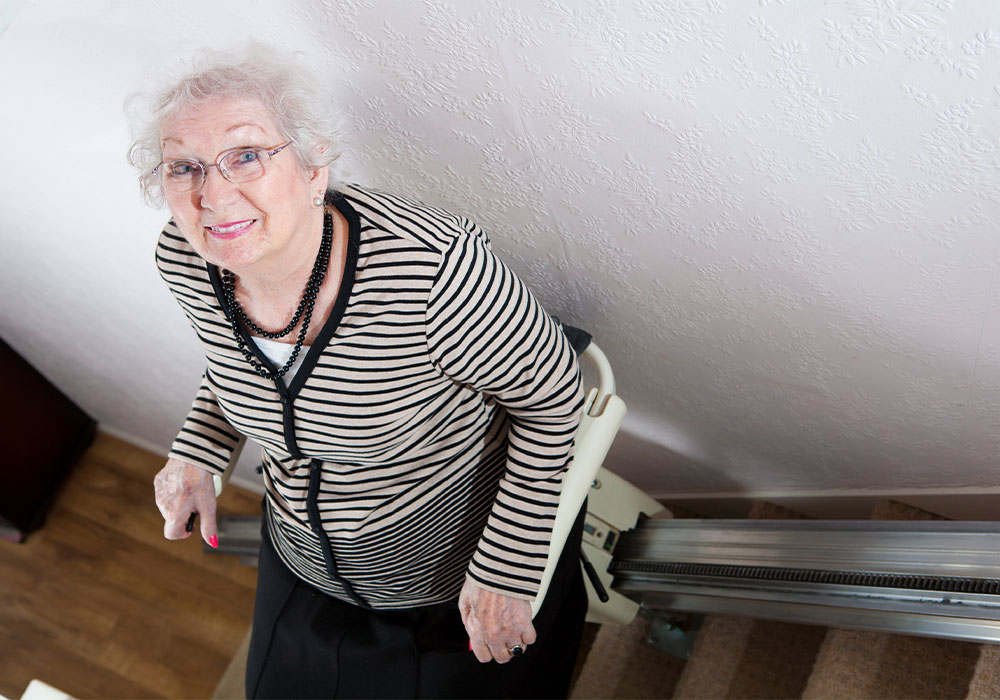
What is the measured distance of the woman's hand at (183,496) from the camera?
1470 millimetres

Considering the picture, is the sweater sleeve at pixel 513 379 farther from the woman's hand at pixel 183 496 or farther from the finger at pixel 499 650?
the woman's hand at pixel 183 496

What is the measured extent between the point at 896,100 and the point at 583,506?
3.07 feet

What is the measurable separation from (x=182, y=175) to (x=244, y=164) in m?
0.08

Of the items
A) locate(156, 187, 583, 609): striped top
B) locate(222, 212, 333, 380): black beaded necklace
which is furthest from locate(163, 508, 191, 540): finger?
locate(222, 212, 333, 380): black beaded necklace

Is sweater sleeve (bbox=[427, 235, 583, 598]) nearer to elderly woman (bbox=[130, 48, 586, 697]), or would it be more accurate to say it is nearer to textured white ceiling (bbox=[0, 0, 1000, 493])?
elderly woman (bbox=[130, 48, 586, 697])

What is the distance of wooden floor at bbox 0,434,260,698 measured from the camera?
2820mm

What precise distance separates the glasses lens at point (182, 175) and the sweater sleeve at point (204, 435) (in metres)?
0.48

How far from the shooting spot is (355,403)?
3.85ft

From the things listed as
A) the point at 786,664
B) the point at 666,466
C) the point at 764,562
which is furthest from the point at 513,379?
the point at 786,664

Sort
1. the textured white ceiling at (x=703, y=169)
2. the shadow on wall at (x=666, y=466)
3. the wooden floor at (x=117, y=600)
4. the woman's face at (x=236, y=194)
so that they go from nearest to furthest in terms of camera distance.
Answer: the textured white ceiling at (x=703, y=169)
the woman's face at (x=236, y=194)
the shadow on wall at (x=666, y=466)
the wooden floor at (x=117, y=600)

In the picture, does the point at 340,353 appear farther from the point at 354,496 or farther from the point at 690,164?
the point at 690,164

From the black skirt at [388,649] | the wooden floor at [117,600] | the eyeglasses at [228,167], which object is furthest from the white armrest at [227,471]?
the wooden floor at [117,600]

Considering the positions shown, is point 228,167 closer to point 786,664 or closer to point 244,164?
point 244,164

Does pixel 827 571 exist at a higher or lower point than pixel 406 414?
higher
